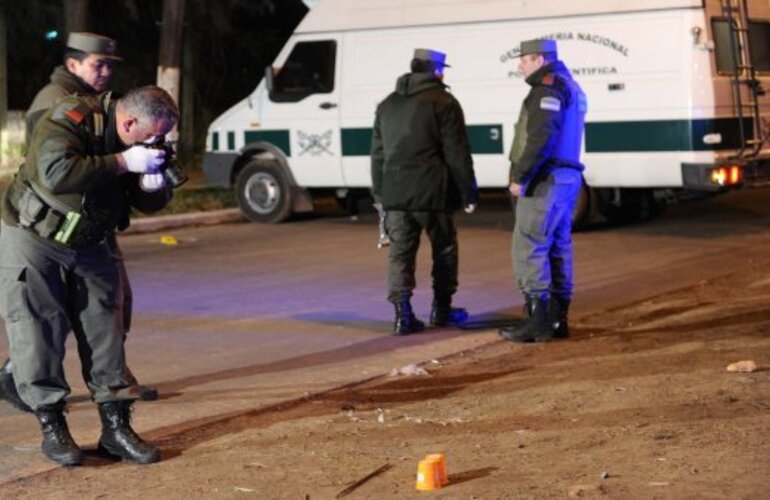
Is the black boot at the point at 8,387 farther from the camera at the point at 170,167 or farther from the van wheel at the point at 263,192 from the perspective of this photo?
the van wheel at the point at 263,192

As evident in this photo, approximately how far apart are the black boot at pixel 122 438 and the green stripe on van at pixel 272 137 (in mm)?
10955

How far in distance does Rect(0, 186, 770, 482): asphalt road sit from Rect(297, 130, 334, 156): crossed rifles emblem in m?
0.86

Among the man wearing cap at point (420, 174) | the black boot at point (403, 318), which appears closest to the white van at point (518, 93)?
the man wearing cap at point (420, 174)

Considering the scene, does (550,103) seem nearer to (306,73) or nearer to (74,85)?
(74,85)

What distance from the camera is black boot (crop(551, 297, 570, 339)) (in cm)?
938

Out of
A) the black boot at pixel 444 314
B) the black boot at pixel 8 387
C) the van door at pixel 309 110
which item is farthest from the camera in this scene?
the van door at pixel 309 110

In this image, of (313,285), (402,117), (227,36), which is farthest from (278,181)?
(227,36)

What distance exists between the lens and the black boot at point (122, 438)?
21.1 feet

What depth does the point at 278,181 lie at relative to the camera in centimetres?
1755

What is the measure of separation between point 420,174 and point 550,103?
1.04m

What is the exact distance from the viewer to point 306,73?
1725cm

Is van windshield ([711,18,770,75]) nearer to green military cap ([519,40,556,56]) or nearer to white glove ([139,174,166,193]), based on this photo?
green military cap ([519,40,556,56])

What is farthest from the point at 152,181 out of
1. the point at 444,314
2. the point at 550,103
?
the point at 444,314

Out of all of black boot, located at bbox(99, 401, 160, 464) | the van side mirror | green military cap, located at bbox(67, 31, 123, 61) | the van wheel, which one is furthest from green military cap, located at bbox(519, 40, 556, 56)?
the van wheel
